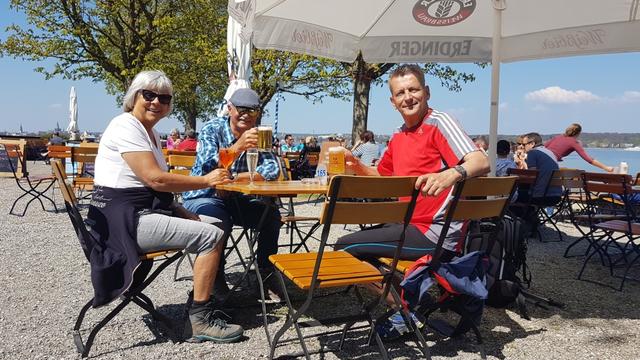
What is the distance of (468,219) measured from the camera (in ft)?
8.33

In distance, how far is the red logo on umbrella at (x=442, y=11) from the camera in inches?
170

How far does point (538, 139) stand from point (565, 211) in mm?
2342

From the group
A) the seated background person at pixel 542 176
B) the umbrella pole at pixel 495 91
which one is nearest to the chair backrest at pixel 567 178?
the seated background person at pixel 542 176

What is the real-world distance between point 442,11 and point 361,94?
844 cm

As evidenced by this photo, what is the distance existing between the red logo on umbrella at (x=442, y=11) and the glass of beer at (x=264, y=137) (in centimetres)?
221

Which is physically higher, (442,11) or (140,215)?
(442,11)

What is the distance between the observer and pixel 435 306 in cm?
275

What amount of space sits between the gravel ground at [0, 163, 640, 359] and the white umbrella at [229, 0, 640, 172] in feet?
4.40

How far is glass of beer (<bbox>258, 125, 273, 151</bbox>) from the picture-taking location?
295cm

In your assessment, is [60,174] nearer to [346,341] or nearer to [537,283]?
[346,341]

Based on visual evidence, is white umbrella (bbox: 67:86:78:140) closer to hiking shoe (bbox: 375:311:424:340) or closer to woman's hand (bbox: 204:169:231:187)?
woman's hand (bbox: 204:169:231:187)

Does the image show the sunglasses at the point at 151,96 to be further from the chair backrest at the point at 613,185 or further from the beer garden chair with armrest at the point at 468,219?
the chair backrest at the point at 613,185

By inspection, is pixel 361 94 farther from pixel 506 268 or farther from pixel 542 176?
pixel 506 268

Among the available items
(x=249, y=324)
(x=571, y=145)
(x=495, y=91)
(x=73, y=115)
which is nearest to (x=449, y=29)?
(x=495, y=91)
